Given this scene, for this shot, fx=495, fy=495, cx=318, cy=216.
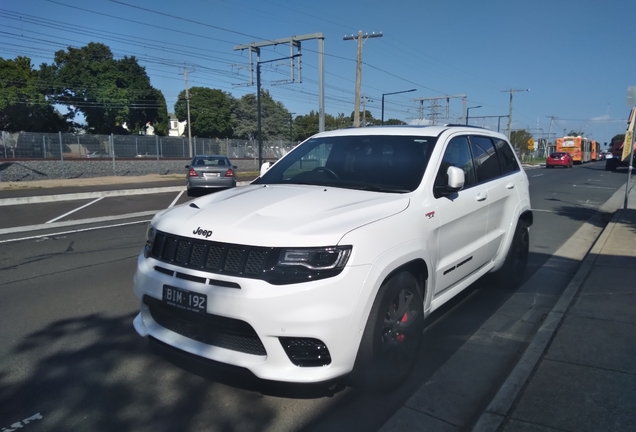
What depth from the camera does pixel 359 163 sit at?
446 centimetres

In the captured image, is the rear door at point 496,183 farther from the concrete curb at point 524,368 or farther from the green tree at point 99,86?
the green tree at point 99,86

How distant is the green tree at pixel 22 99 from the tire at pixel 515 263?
55.0 metres

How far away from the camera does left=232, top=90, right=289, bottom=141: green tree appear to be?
7850 centimetres

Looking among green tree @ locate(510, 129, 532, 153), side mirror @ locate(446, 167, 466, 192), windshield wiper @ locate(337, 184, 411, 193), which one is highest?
green tree @ locate(510, 129, 532, 153)

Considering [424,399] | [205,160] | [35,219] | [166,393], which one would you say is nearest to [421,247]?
[424,399]

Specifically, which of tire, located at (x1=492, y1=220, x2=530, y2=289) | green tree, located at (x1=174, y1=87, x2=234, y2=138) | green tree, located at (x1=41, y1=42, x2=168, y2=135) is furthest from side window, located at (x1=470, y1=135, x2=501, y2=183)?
green tree, located at (x1=174, y1=87, x2=234, y2=138)

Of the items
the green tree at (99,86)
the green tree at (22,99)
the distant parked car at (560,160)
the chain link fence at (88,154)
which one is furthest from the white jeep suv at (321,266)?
the green tree at (99,86)

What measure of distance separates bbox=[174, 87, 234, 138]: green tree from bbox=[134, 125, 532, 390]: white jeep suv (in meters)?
73.3

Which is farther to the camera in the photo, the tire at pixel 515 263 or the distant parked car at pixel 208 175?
the distant parked car at pixel 208 175

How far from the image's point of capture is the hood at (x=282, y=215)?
9.80 feet

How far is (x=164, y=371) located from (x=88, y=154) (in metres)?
31.3

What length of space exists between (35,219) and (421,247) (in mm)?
10960

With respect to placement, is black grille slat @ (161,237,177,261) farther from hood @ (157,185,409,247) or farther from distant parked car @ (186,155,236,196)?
distant parked car @ (186,155,236,196)

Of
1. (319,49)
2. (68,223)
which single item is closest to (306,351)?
(68,223)
